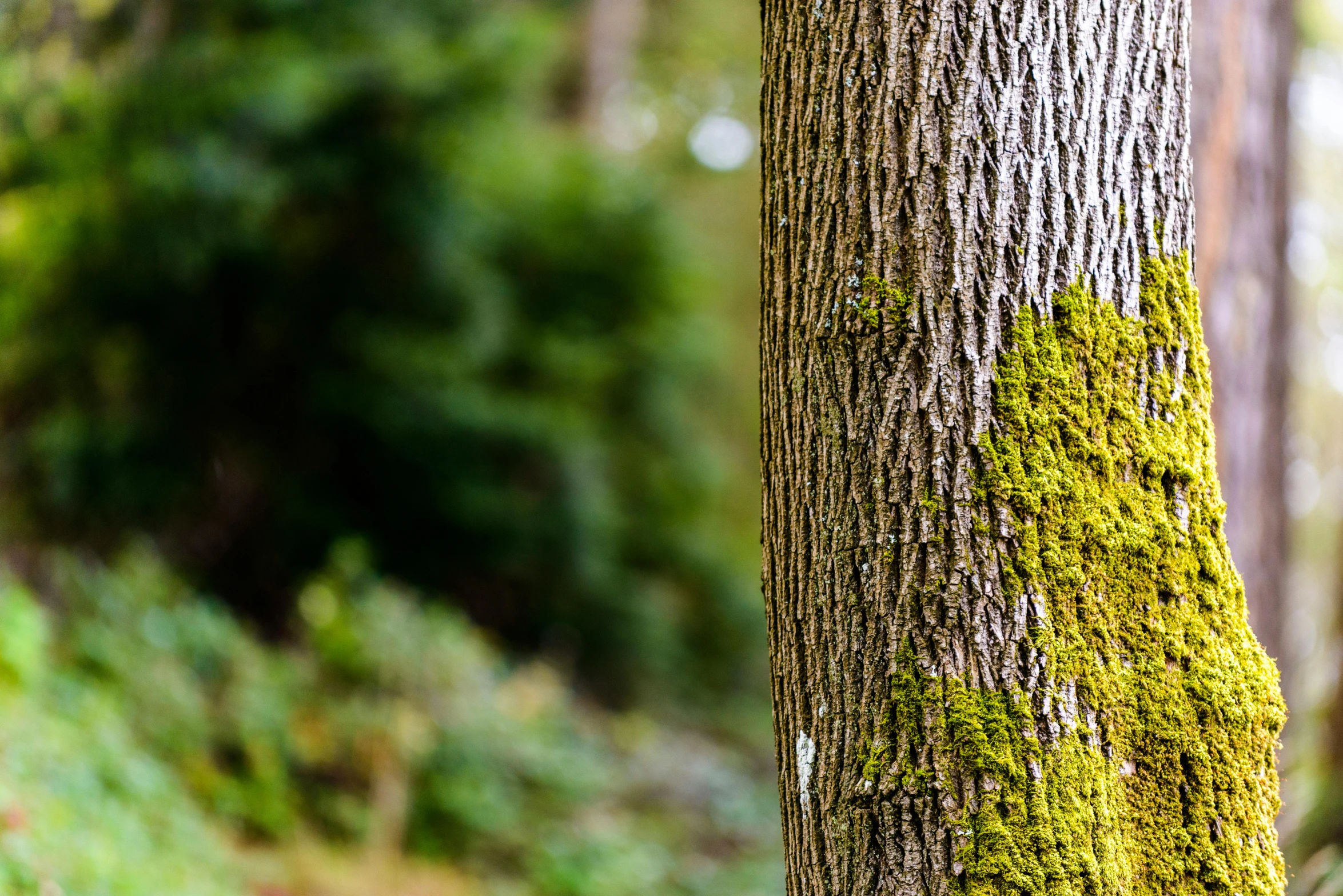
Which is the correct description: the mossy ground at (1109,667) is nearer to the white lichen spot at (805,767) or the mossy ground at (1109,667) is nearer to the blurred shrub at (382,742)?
the white lichen spot at (805,767)

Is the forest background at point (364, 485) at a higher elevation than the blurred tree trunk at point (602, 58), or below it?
below

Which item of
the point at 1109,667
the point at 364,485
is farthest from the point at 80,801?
the point at 1109,667

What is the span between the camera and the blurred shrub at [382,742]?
18.3ft

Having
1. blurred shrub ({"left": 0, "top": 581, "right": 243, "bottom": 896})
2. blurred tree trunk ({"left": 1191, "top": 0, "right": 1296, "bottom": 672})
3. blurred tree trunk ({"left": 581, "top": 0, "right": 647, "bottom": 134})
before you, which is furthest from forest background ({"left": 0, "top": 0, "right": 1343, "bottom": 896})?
blurred tree trunk ({"left": 581, "top": 0, "right": 647, "bottom": 134})

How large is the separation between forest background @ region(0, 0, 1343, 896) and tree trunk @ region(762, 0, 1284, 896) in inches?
64.9

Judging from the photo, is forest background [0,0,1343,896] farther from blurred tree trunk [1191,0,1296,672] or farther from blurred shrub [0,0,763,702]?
blurred tree trunk [1191,0,1296,672]

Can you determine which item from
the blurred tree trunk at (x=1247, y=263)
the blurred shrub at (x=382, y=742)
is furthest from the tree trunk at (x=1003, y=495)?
the blurred shrub at (x=382, y=742)

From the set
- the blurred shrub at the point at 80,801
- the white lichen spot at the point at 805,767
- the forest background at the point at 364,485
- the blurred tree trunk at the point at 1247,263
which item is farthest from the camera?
the forest background at the point at 364,485

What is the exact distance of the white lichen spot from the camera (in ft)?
5.71

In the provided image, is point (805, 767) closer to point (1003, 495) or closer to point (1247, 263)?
point (1003, 495)

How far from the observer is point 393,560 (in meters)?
8.39

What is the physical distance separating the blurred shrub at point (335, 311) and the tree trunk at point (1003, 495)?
5494mm

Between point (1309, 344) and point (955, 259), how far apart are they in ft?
58.9

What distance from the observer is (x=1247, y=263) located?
4.07m
